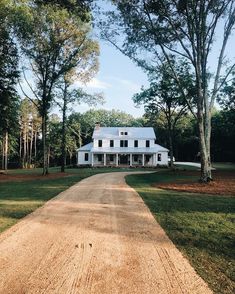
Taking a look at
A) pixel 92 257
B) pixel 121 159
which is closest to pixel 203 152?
pixel 92 257

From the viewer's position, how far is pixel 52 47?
88.7ft

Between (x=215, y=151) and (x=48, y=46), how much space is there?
43700 millimetres

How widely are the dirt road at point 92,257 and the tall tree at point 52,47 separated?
2072 centimetres

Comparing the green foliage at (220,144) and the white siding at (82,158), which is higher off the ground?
the green foliage at (220,144)

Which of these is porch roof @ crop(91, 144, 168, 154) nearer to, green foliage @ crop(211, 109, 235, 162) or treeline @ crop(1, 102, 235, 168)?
treeline @ crop(1, 102, 235, 168)

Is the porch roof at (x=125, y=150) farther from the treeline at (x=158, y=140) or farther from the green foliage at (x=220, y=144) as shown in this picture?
the green foliage at (x=220, y=144)

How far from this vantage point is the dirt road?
453cm

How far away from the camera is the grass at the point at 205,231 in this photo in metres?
5.05

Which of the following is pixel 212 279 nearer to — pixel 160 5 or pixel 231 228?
pixel 231 228

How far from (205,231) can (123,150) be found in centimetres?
4410

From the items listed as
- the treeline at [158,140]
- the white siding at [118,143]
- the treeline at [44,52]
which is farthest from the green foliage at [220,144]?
the treeline at [44,52]

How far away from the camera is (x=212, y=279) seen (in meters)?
4.77

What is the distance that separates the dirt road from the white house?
42374mm

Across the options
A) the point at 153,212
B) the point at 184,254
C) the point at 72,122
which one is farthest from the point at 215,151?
the point at 184,254
